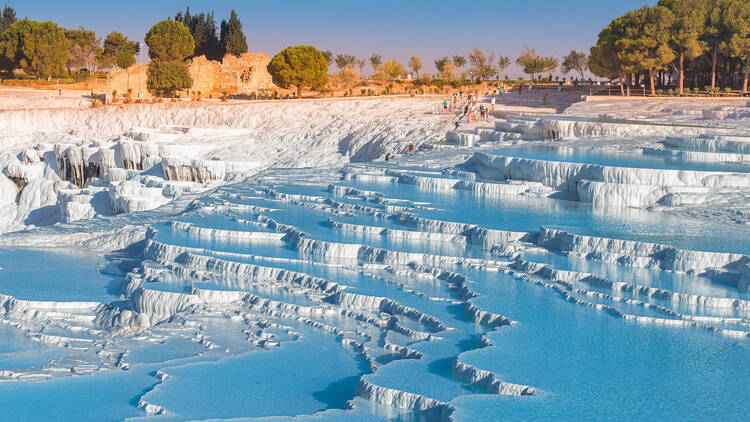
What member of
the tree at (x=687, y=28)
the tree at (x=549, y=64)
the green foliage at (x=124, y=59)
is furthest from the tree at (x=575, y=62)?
the green foliage at (x=124, y=59)

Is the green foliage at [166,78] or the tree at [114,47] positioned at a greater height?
the tree at [114,47]

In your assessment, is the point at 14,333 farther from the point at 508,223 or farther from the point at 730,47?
the point at 730,47

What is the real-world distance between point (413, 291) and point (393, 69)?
41.9 metres

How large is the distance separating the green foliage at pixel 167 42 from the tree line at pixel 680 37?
23.6 metres

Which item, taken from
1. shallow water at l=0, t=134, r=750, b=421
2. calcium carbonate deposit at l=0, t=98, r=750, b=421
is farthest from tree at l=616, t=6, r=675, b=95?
shallow water at l=0, t=134, r=750, b=421

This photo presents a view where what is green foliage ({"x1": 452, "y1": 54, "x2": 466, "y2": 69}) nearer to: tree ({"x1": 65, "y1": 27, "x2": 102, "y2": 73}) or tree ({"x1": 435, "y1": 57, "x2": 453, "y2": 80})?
tree ({"x1": 435, "y1": 57, "x2": 453, "y2": 80})

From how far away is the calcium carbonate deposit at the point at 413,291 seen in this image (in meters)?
7.02

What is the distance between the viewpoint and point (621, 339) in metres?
7.79

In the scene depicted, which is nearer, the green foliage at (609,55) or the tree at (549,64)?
the green foliage at (609,55)

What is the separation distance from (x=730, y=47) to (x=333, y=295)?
2264 centimetres

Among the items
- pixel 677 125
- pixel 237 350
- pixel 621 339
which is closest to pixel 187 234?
pixel 237 350

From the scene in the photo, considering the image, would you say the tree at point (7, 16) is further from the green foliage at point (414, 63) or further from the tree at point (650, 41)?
the tree at point (650, 41)

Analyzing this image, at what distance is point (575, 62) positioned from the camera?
4519 centimetres

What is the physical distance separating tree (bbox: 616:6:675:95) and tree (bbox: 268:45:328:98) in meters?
13.8
